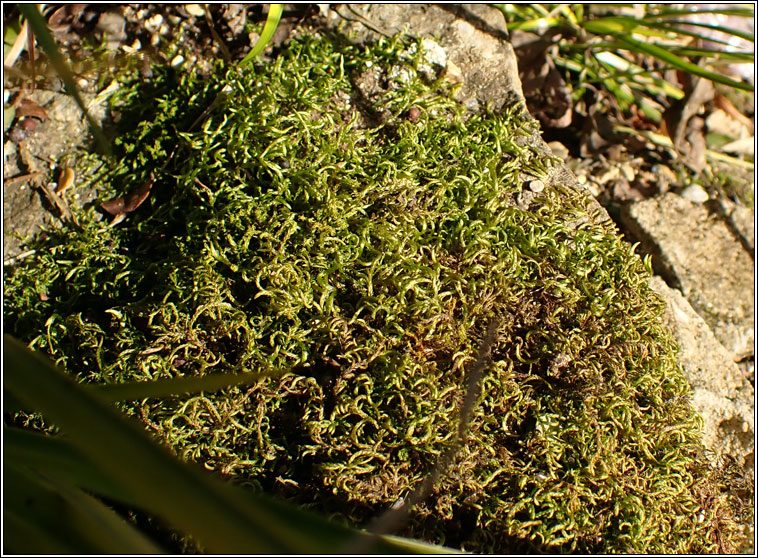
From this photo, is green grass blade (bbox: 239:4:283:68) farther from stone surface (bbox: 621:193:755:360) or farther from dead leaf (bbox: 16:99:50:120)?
stone surface (bbox: 621:193:755:360)

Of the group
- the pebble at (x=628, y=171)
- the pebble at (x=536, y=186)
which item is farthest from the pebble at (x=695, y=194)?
the pebble at (x=536, y=186)

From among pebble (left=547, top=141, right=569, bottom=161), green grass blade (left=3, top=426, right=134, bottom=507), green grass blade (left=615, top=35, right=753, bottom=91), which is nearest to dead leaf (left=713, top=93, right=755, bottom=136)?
green grass blade (left=615, top=35, right=753, bottom=91)

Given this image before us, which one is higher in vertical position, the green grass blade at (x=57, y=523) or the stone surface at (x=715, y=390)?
the green grass blade at (x=57, y=523)

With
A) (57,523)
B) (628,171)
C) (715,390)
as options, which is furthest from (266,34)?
(715,390)

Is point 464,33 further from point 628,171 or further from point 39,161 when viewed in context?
point 39,161

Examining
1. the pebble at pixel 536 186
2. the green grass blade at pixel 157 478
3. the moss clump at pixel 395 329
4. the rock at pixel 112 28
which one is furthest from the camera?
the rock at pixel 112 28

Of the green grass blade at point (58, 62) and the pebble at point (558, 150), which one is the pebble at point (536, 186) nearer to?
the pebble at point (558, 150)
